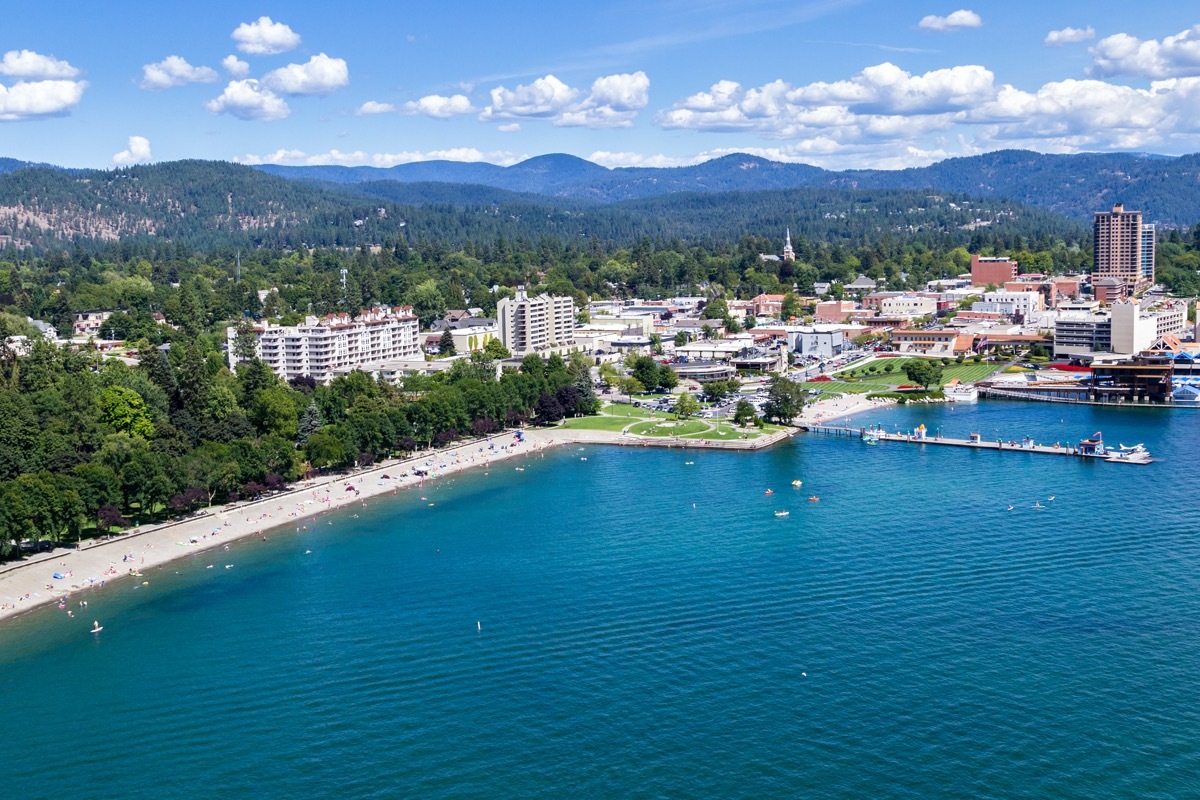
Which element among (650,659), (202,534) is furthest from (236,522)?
(650,659)

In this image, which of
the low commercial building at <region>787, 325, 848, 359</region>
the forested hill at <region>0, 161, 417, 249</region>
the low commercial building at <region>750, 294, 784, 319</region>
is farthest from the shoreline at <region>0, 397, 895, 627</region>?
the forested hill at <region>0, 161, 417, 249</region>

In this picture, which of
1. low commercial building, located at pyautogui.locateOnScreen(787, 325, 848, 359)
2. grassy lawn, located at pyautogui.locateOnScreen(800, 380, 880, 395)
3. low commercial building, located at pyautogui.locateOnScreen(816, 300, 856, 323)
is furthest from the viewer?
low commercial building, located at pyautogui.locateOnScreen(816, 300, 856, 323)

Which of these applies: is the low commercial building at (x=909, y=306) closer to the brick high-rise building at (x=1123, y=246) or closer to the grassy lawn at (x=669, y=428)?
the brick high-rise building at (x=1123, y=246)

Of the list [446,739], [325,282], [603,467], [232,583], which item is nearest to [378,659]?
[446,739]

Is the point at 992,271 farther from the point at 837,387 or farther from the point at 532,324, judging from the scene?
the point at 532,324

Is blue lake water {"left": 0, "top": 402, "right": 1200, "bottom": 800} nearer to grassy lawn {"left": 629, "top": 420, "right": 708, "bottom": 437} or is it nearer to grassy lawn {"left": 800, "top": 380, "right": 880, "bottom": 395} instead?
grassy lawn {"left": 629, "top": 420, "right": 708, "bottom": 437}

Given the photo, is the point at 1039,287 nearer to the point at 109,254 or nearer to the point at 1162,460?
the point at 1162,460

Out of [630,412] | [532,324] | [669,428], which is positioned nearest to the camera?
[669,428]
